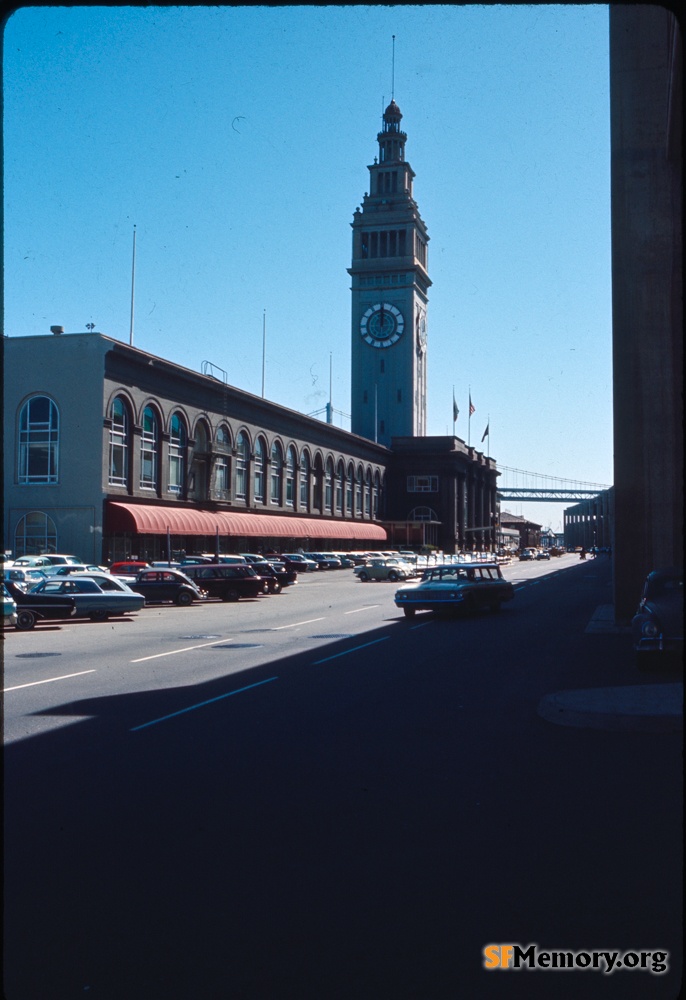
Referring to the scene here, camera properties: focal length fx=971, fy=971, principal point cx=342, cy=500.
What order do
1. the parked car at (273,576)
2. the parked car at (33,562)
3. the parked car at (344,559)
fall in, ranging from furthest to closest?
1. the parked car at (344,559)
2. the parked car at (273,576)
3. the parked car at (33,562)

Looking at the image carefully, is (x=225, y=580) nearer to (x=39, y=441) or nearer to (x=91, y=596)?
(x=91, y=596)

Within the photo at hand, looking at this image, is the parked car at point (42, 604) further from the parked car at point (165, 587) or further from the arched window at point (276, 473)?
the arched window at point (276, 473)

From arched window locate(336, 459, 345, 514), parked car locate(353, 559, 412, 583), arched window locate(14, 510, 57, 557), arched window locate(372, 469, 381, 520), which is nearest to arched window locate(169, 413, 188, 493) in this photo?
arched window locate(14, 510, 57, 557)

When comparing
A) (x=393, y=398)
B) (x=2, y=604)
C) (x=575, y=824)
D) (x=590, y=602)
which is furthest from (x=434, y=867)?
(x=393, y=398)

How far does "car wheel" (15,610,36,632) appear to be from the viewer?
2428 cm

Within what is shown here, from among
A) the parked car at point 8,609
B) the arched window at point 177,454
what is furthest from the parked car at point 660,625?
the arched window at point 177,454

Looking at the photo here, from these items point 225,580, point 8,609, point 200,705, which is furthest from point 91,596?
point 200,705

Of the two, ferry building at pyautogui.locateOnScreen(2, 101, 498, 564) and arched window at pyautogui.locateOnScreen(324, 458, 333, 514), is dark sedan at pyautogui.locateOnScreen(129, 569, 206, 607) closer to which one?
ferry building at pyautogui.locateOnScreen(2, 101, 498, 564)

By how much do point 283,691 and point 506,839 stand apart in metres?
6.68

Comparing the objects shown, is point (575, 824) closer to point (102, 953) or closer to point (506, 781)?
point (506, 781)

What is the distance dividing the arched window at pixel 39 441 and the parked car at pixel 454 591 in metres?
30.4

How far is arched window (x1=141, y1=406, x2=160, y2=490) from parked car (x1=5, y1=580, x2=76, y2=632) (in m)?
30.5

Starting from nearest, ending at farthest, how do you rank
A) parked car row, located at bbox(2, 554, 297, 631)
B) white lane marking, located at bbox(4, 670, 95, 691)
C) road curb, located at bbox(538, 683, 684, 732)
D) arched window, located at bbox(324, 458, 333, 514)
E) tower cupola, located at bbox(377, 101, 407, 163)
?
road curb, located at bbox(538, 683, 684, 732) → white lane marking, located at bbox(4, 670, 95, 691) → parked car row, located at bbox(2, 554, 297, 631) → arched window, located at bbox(324, 458, 333, 514) → tower cupola, located at bbox(377, 101, 407, 163)

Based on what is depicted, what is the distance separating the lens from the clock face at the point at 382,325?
11719cm
